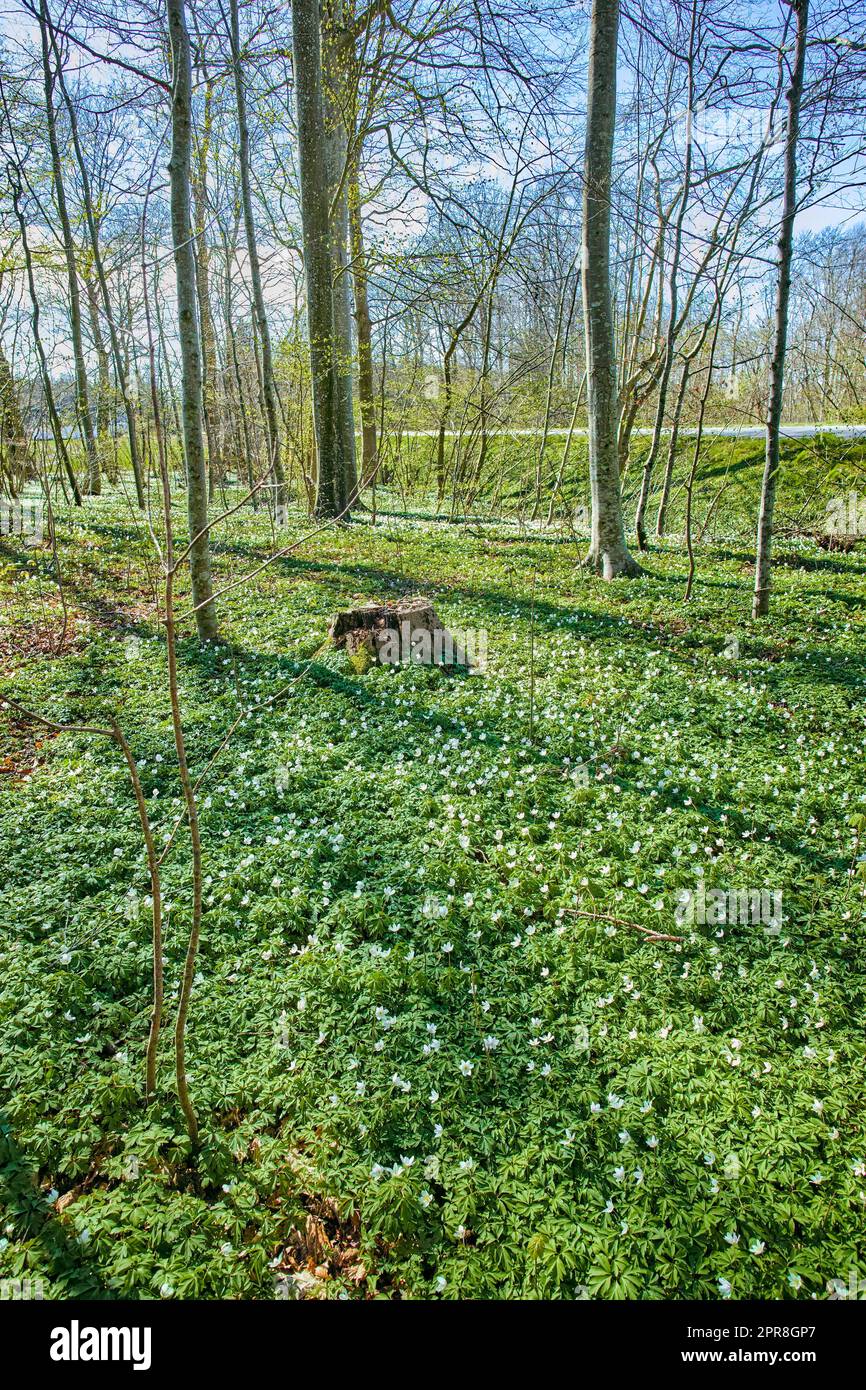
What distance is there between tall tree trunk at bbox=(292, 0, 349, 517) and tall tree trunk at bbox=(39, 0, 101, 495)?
3.71m

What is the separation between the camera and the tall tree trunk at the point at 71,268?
11.5 metres

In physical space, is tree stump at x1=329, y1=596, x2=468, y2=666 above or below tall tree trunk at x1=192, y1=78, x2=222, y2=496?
below

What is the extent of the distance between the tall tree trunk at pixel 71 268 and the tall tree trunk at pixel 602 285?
7745 millimetres

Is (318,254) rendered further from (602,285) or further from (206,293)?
(206,293)

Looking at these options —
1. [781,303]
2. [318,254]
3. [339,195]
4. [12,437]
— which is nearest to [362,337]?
[339,195]

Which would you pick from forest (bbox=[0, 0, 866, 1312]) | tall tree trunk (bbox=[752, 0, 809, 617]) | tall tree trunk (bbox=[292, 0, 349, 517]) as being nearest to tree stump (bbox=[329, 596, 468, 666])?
forest (bbox=[0, 0, 866, 1312])

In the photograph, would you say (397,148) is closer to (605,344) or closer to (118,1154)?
(605,344)

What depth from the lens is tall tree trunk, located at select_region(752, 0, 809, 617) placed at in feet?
20.2

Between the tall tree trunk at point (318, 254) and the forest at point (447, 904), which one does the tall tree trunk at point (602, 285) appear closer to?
the forest at point (447, 904)

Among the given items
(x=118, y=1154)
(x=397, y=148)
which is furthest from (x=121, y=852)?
(x=397, y=148)

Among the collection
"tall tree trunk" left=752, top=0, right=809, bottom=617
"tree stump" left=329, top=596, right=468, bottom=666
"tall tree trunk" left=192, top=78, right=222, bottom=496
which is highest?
"tall tree trunk" left=192, top=78, right=222, bottom=496

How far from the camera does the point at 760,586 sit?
24.5 feet

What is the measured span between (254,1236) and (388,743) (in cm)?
351

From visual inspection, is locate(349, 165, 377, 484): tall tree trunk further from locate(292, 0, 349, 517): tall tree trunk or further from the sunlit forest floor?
the sunlit forest floor
